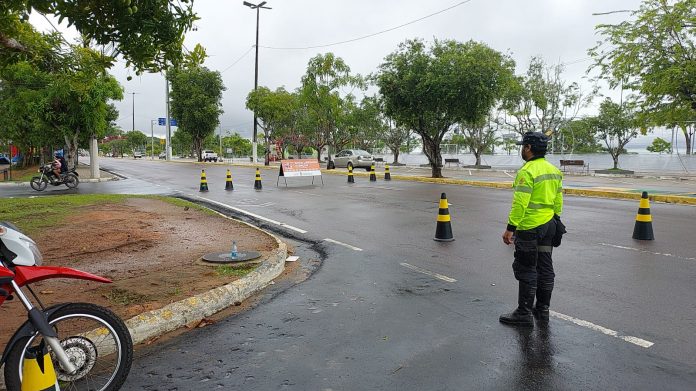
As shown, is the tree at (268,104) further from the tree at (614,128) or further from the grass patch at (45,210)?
the grass patch at (45,210)

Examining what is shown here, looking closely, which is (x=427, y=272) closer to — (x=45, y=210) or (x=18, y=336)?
(x=18, y=336)

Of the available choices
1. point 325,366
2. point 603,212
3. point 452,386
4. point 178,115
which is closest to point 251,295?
point 325,366

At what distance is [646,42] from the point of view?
17.4 m

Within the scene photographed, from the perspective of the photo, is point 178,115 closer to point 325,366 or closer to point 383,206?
point 383,206

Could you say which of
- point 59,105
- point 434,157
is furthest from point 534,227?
point 59,105

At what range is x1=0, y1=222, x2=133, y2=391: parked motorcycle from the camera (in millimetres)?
2863

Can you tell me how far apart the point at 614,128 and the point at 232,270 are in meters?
41.3

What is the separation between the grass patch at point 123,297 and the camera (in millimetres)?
4926

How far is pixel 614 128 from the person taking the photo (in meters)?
39.7

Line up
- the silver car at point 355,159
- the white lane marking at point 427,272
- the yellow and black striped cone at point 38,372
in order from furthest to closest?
the silver car at point 355,159 → the white lane marking at point 427,272 → the yellow and black striped cone at point 38,372

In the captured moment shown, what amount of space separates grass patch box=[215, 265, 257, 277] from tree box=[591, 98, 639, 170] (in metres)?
38.7

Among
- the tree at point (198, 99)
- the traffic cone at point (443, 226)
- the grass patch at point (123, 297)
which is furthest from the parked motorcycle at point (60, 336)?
the tree at point (198, 99)

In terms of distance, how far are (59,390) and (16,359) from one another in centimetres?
31

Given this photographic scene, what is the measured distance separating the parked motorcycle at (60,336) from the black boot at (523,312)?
127 inches
